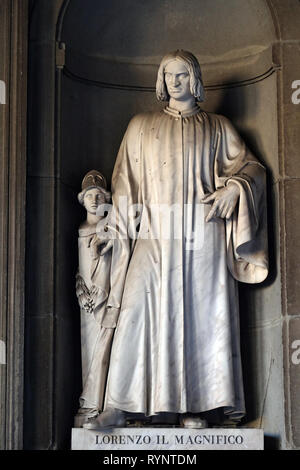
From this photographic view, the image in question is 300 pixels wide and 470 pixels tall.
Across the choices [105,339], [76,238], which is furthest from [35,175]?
[105,339]

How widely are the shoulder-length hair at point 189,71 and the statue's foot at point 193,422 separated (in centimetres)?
203

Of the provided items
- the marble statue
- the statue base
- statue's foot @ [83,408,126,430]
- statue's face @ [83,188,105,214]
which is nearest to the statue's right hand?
the marble statue

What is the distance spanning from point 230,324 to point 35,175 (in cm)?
155

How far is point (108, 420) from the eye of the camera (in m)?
8.04

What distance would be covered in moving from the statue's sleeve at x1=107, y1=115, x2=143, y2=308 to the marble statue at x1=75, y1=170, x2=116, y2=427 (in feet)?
0.25

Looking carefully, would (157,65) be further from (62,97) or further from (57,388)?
(57,388)

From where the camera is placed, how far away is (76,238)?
8688 mm

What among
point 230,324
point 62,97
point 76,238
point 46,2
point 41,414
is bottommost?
point 41,414

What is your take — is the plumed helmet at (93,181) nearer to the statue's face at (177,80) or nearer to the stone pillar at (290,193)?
the statue's face at (177,80)

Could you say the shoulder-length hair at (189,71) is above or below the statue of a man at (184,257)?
above

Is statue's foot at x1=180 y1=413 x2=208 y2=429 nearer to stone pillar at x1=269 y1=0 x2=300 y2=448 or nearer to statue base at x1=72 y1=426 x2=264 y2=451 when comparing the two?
statue base at x1=72 y1=426 x2=264 y2=451

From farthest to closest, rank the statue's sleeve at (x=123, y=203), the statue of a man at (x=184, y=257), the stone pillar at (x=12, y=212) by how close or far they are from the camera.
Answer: the statue's sleeve at (x=123, y=203) → the statue of a man at (x=184, y=257) → the stone pillar at (x=12, y=212)

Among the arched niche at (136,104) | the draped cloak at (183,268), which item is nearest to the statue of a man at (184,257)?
the draped cloak at (183,268)

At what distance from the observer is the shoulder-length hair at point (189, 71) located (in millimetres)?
8500
